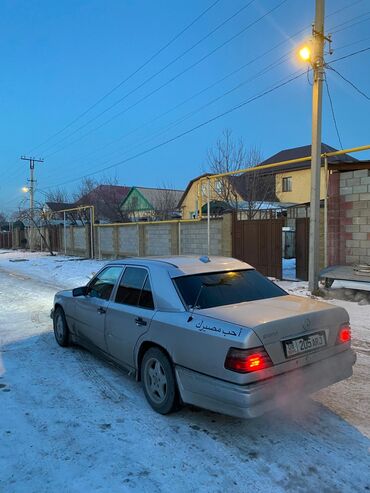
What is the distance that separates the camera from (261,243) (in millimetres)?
12359

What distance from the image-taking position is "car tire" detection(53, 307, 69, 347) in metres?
5.84

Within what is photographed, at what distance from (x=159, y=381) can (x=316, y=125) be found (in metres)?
7.95

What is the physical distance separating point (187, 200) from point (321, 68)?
36786 mm

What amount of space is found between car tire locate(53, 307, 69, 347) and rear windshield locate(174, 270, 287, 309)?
8.81 feet

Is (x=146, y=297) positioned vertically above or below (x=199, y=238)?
below

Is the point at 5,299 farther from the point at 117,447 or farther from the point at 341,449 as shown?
the point at 341,449

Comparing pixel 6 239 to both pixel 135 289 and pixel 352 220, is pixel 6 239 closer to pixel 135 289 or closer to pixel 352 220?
pixel 352 220

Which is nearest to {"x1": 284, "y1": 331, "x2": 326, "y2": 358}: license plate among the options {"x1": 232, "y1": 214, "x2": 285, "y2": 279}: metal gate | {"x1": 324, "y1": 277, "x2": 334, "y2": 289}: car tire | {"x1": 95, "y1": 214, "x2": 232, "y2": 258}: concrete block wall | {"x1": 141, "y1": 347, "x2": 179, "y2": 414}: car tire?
{"x1": 141, "y1": 347, "x2": 179, "y2": 414}: car tire

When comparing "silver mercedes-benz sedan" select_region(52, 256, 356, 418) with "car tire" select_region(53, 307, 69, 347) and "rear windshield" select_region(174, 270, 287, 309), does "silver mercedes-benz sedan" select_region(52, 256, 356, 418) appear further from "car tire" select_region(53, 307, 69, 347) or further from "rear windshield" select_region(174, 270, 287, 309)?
"car tire" select_region(53, 307, 69, 347)

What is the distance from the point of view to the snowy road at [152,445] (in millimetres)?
2703

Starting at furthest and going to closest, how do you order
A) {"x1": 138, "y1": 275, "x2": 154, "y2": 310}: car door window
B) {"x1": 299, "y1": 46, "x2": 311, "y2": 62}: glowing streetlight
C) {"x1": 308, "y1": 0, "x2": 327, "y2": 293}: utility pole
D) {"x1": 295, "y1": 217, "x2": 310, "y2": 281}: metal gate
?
{"x1": 295, "y1": 217, "x2": 310, "y2": 281}: metal gate → {"x1": 308, "y1": 0, "x2": 327, "y2": 293}: utility pole → {"x1": 299, "y1": 46, "x2": 311, "y2": 62}: glowing streetlight → {"x1": 138, "y1": 275, "x2": 154, "y2": 310}: car door window

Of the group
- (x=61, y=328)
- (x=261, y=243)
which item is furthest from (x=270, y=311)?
(x=261, y=243)

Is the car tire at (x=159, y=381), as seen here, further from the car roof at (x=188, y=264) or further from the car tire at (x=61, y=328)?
the car tire at (x=61, y=328)

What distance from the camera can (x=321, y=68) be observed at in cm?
945
